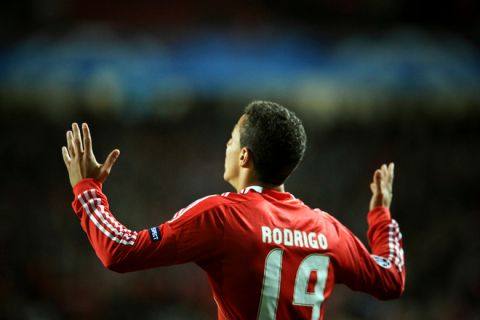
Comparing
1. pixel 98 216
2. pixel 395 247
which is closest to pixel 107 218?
pixel 98 216

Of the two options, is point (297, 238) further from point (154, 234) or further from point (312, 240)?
point (154, 234)

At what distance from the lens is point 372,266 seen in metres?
2.11

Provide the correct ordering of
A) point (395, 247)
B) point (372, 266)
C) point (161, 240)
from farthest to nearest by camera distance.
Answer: point (395, 247) → point (372, 266) → point (161, 240)

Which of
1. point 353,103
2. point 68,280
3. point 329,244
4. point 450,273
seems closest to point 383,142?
point 353,103

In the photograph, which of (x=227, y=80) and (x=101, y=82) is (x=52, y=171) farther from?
(x=227, y=80)

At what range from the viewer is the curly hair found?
1.96 meters

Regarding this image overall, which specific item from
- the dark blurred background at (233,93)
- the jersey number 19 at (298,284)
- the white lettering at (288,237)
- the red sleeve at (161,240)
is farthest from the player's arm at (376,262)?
the dark blurred background at (233,93)

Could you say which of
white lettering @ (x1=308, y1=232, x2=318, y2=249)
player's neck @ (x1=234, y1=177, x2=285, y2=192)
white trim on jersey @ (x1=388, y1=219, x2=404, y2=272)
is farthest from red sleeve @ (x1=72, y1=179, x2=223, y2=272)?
white trim on jersey @ (x1=388, y1=219, x2=404, y2=272)

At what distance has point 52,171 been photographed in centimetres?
817

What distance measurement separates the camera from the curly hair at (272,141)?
1.96 meters

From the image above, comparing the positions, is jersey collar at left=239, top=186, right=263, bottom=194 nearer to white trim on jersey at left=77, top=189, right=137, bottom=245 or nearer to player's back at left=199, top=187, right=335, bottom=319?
player's back at left=199, top=187, right=335, bottom=319

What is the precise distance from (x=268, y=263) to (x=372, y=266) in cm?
49

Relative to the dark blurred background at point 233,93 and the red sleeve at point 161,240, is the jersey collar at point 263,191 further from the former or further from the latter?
the dark blurred background at point 233,93

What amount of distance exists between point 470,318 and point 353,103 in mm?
3567
